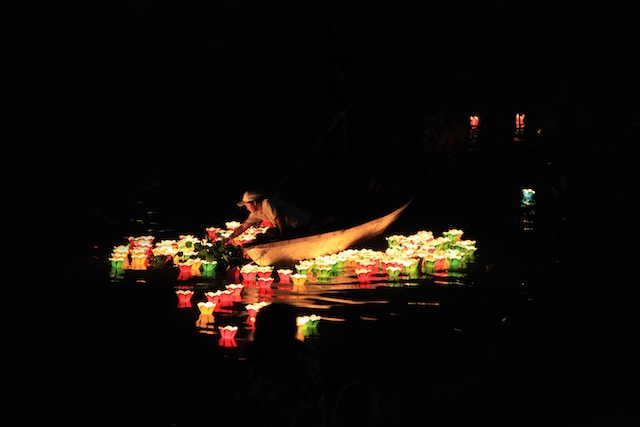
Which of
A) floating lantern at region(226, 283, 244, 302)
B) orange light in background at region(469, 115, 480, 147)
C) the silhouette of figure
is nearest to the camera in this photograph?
the silhouette of figure

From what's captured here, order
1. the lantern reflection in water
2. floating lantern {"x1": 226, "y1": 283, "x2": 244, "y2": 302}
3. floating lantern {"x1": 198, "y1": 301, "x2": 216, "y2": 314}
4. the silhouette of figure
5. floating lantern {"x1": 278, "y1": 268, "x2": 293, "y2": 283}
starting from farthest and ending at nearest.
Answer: floating lantern {"x1": 278, "y1": 268, "x2": 293, "y2": 283}, floating lantern {"x1": 226, "y1": 283, "x2": 244, "y2": 302}, floating lantern {"x1": 198, "y1": 301, "x2": 216, "y2": 314}, the lantern reflection in water, the silhouette of figure

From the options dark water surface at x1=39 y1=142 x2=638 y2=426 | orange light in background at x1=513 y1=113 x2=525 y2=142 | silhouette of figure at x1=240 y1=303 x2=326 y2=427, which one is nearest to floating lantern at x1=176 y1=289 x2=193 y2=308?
dark water surface at x1=39 y1=142 x2=638 y2=426

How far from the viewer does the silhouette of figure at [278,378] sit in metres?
3.35

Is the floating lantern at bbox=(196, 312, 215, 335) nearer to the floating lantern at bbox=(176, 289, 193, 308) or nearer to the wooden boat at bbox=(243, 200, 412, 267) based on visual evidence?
the floating lantern at bbox=(176, 289, 193, 308)

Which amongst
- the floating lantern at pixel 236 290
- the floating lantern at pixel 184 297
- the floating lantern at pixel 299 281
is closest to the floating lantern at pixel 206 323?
the floating lantern at pixel 184 297

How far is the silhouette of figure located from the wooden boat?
6.02 meters

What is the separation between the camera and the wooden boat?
373 inches

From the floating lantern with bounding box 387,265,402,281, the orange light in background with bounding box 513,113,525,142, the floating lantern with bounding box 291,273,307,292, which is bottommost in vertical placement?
the floating lantern with bounding box 291,273,307,292

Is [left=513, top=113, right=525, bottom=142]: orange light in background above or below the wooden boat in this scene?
above

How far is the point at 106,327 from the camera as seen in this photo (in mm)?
7391

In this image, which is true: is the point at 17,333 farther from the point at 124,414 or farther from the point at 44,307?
the point at 124,414

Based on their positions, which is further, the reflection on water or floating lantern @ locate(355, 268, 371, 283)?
floating lantern @ locate(355, 268, 371, 283)

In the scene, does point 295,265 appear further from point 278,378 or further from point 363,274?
point 278,378

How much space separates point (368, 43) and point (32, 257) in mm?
9701
